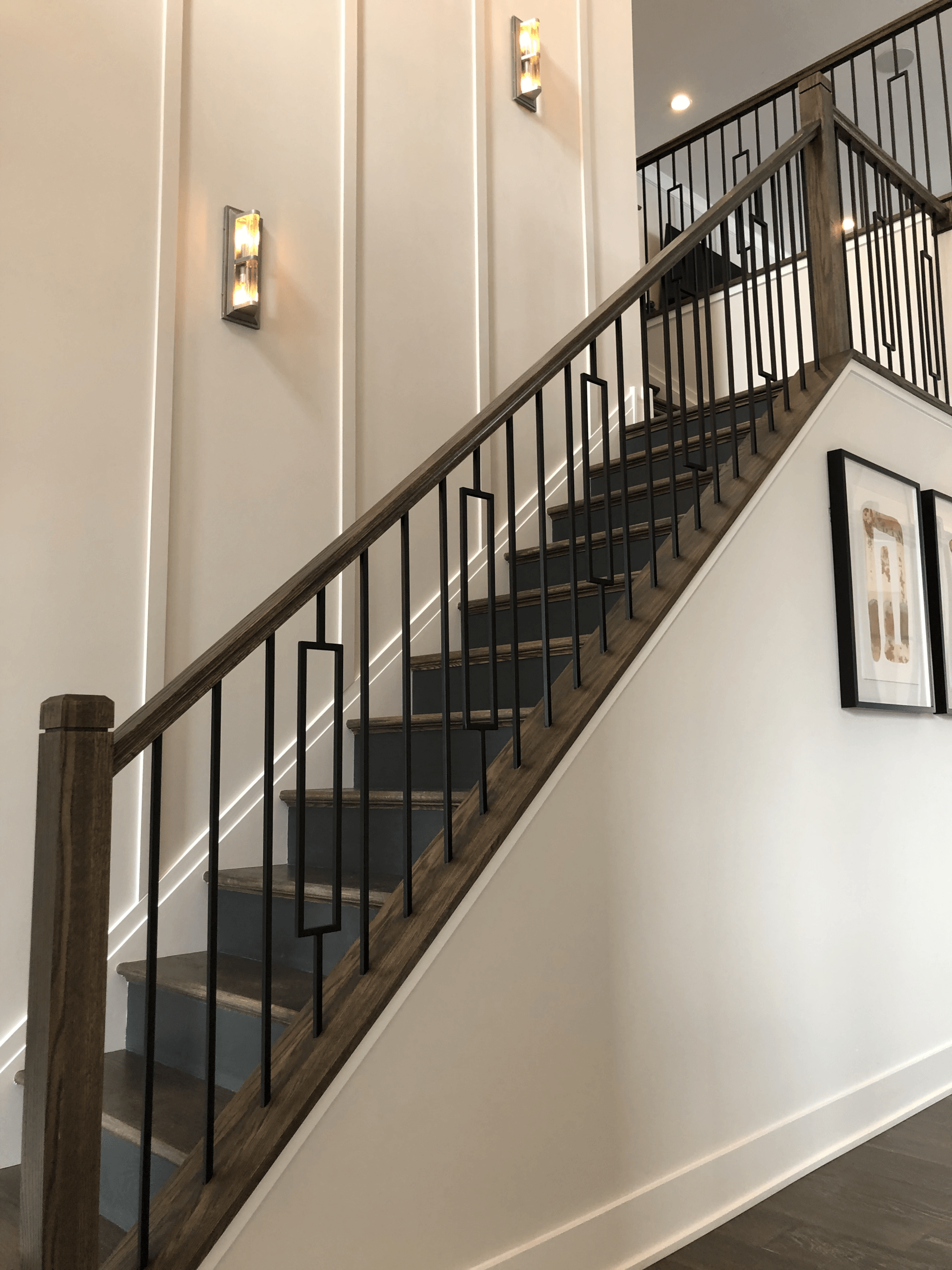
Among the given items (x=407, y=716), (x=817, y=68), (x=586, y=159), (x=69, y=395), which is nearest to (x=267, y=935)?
(x=407, y=716)

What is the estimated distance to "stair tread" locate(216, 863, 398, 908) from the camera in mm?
2209

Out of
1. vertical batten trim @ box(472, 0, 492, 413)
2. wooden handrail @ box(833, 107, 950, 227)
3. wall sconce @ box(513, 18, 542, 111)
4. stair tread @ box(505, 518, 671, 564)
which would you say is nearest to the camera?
stair tread @ box(505, 518, 671, 564)

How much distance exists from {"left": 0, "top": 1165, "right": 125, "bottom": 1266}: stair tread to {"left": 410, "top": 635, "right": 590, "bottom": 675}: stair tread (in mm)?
1052

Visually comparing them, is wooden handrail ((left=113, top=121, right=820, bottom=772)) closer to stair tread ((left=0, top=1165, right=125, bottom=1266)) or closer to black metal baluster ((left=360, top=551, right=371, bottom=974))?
black metal baluster ((left=360, top=551, right=371, bottom=974))

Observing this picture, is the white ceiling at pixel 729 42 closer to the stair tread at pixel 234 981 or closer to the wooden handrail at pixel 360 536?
the wooden handrail at pixel 360 536

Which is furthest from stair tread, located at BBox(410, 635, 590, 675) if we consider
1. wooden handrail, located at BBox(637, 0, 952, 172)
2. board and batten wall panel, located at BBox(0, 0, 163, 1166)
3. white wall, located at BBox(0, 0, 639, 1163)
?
wooden handrail, located at BBox(637, 0, 952, 172)

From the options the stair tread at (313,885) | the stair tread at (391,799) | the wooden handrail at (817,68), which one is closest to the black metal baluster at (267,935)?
the stair tread at (313,885)

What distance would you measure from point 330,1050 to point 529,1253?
0.67 m

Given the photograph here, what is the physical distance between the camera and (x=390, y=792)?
2498 millimetres

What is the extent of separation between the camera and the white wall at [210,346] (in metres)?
2.51

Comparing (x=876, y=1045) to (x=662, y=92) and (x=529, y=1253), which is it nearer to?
(x=529, y=1253)

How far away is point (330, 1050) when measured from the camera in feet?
5.57

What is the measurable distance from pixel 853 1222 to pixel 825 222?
9.70 ft

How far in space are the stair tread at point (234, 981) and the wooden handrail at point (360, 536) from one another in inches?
25.8
